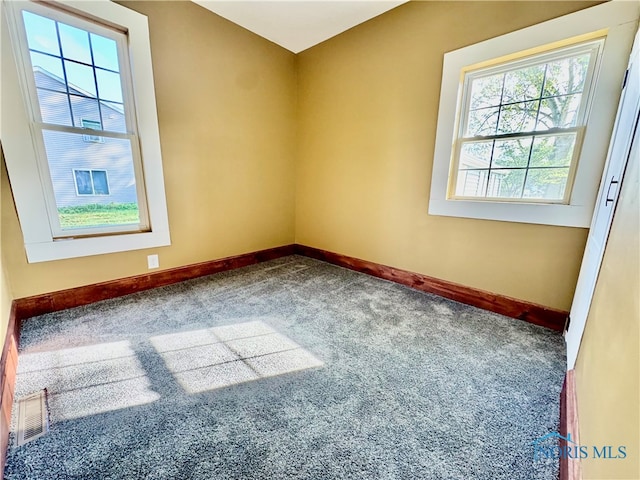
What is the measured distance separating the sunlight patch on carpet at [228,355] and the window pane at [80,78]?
2.02 m

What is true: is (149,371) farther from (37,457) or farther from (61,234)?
(61,234)

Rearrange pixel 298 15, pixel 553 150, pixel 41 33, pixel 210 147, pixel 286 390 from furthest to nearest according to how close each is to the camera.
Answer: pixel 210 147
pixel 298 15
pixel 553 150
pixel 41 33
pixel 286 390

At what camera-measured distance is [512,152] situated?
2.12 m

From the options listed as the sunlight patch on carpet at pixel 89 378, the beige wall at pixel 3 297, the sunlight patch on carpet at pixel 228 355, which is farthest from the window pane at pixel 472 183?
the beige wall at pixel 3 297

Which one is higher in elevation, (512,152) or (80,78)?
(80,78)

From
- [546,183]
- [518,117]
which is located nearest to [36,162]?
[518,117]

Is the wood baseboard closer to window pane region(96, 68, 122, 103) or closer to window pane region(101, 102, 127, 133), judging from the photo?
window pane region(101, 102, 127, 133)

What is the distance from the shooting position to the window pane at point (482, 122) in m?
2.18

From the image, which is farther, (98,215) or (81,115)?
(98,215)

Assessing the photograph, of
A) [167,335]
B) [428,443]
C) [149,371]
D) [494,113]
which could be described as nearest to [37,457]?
[149,371]

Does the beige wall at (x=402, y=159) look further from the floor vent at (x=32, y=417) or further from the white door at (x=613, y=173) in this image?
the floor vent at (x=32, y=417)

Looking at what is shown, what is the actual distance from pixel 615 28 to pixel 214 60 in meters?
3.21

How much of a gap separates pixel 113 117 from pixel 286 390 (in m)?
2.58

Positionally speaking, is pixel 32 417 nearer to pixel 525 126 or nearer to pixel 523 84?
pixel 525 126
